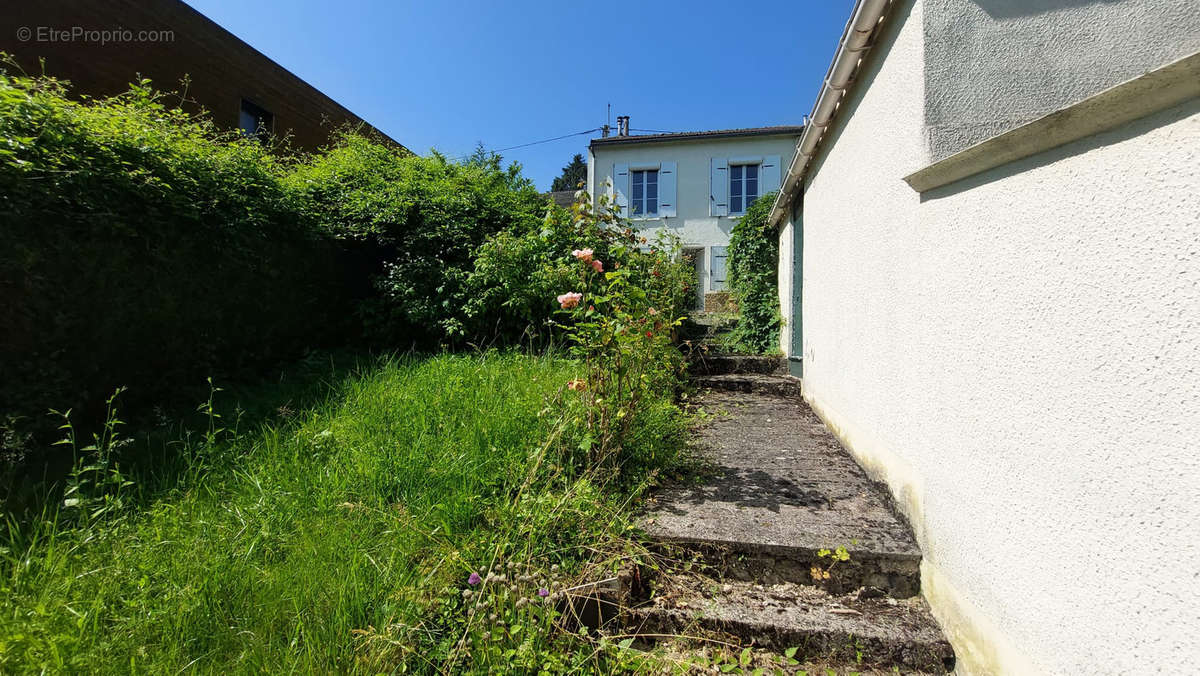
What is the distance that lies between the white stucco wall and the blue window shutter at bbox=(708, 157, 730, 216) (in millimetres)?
93

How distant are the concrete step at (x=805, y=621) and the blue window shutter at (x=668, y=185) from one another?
Answer: 12.7m

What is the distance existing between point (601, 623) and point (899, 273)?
6.38 ft

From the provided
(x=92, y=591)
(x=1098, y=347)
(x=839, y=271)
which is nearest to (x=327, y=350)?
(x=92, y=591)

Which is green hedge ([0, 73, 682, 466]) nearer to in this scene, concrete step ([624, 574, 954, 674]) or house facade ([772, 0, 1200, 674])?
house facade ([772, 0, 1200, 674])

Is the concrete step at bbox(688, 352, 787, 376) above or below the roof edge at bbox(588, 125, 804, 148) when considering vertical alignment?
below


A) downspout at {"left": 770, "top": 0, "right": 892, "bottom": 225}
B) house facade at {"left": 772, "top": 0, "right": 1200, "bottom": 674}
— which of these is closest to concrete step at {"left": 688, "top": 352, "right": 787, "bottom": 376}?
downspout at {"left": 770, "top": 0, "right": 892, "bottom": 225}

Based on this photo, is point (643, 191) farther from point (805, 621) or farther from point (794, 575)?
point (805, 621)

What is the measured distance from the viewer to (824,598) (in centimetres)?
179

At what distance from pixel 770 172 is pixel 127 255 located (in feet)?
44.6

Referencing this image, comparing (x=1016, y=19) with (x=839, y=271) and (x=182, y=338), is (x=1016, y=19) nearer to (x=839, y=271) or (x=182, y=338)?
(x=839, y=271)

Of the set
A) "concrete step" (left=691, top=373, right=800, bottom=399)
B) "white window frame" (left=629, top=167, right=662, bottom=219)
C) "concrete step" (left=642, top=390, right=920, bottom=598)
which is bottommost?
"concrete step" (left=642, top=390, right=920, bottom=598)

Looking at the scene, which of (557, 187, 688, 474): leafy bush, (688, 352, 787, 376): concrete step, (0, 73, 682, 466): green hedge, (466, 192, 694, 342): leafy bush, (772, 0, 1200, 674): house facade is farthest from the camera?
(688, 352, 787, 376): concrete step

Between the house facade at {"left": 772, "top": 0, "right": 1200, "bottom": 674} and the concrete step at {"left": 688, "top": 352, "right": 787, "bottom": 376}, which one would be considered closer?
the house facade at {"left": 772, "top": 0, "right": 1200, "bottom": 674}

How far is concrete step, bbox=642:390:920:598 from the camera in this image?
1.80 metres
